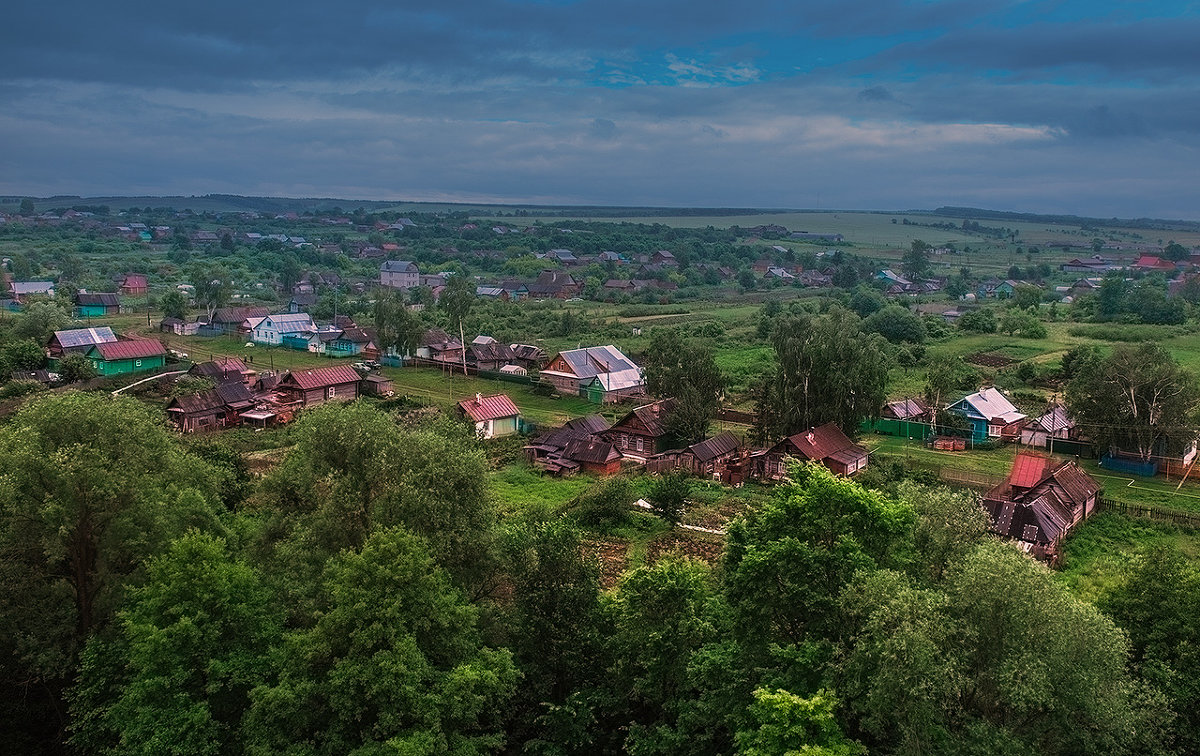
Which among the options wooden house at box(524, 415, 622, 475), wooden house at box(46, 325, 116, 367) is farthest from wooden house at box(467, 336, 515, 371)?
wooden house at box(46, 325, 116, 367)

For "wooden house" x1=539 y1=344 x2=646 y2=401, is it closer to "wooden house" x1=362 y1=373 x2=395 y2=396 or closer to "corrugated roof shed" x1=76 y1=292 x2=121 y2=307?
"wooden house" x1=362 y1=373 x2=395 y2=396

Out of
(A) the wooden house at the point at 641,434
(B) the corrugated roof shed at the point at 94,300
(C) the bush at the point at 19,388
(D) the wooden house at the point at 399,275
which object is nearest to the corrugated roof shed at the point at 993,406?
(A) the wooden house at the point at 641,434

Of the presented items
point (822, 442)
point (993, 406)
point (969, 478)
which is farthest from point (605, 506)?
point (993, 406)

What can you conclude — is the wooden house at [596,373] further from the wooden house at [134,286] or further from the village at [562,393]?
the wooden house at [134,286]

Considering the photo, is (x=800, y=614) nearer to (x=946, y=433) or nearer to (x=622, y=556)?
(x=622, y=556)

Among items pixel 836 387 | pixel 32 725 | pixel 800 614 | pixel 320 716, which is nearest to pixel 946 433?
pixel 836 387

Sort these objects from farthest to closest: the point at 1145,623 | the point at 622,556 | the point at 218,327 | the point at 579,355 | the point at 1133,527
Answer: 1. the point at 218,327
2. the point at 579,355
3. the point at 1133,527
4. the point at 622,556
5. the point at 1145,623
